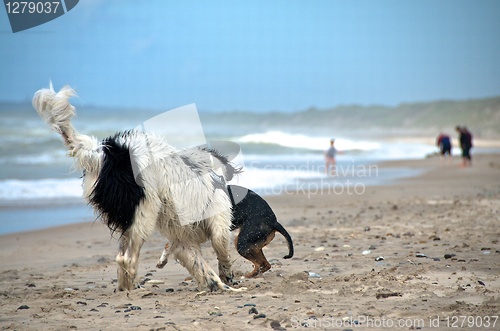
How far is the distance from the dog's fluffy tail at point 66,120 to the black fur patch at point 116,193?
0.45 ft

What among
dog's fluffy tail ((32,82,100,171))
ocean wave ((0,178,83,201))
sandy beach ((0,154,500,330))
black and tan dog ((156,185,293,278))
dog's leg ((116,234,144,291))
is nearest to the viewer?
sandy beach ((0,154,500,330))

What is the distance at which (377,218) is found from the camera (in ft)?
37.2

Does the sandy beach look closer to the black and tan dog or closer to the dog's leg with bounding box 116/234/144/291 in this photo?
the dog's leg with bounding box 116/234/144/291

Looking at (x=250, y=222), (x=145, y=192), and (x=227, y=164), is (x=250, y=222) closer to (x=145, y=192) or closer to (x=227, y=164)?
(x=227, y=164)

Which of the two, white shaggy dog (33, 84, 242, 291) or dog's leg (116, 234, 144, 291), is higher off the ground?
white shaggy dog (33, 84, 242, 291)

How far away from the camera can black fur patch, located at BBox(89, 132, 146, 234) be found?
5.91 metres

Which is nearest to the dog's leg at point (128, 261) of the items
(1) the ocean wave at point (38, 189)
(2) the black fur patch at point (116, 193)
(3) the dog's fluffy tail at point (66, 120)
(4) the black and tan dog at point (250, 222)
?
(2) the black fur patch at point (116, 193)

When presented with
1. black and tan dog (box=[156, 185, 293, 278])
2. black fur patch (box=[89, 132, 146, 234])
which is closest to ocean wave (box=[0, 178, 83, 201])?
black fur patch (box=[89, 132, 146, 234])

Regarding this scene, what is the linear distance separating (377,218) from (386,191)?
17.5 feet

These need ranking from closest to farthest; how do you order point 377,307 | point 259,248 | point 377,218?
point 377,307, point 259,248, point 377,218

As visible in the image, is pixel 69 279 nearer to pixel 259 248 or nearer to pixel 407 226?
pixel 259 248

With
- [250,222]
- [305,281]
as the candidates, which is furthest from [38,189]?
[305,281]

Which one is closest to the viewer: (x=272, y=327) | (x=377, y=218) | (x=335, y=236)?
(x=272, y=327)

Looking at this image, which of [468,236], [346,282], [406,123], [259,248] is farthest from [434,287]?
[406,123]
